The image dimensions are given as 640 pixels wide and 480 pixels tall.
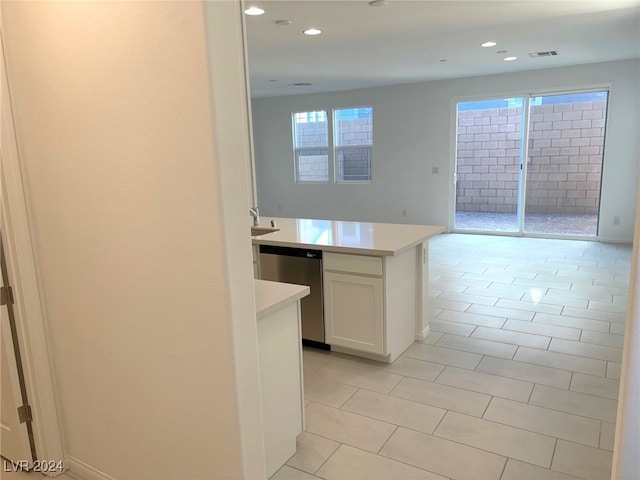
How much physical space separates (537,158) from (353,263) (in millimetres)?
5413

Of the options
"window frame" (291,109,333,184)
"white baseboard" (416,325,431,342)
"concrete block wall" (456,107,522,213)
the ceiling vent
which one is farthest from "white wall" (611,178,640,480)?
"window frame" (291,109,333,184)

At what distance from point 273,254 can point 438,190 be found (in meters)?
5.26

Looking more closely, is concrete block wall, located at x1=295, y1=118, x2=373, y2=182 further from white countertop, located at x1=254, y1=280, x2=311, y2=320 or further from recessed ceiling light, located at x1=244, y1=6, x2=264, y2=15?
white countertop, located at x1=254, y1=280, x2=311, y2=320

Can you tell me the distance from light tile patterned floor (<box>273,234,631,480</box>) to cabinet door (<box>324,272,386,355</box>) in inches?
6.6

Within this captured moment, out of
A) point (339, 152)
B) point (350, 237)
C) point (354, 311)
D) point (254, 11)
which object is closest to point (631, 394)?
point (354, 311)

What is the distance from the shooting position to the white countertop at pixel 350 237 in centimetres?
293

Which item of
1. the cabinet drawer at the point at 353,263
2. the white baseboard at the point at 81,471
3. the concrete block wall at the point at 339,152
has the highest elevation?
the concrete block wall at the point at 339,152

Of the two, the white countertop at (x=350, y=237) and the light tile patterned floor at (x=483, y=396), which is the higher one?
the white countertop at (x=350, y=237)

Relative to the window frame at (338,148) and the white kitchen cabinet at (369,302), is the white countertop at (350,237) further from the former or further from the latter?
the window frame at (338,148)

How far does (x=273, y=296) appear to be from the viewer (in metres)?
1.97

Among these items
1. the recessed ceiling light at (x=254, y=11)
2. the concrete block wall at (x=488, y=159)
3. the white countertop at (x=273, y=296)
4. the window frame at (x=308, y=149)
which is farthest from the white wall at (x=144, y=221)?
the window frame at (x=308, y=149)

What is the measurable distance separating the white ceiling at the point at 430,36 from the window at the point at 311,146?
2.13m

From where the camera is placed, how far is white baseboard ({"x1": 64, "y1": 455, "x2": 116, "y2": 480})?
2.04 m

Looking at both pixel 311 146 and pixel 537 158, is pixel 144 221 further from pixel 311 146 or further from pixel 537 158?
pixel 311 146
